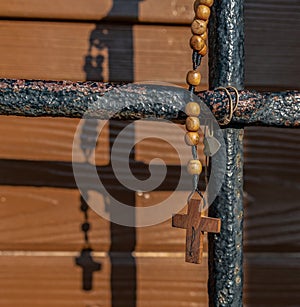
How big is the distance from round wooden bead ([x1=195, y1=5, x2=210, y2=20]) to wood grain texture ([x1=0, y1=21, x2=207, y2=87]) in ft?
0.79

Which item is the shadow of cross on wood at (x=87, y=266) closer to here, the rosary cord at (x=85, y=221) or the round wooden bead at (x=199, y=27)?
the rosary cord at (x=85, y=221)

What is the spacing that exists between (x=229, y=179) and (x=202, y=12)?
0.14m

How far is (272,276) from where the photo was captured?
75cm

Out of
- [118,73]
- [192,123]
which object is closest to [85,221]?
[118,73]

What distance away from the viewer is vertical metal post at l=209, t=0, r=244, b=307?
0.50 m

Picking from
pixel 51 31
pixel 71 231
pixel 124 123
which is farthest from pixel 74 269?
pixel 51 31

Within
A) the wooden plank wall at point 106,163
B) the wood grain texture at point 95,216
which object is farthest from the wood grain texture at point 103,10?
the wood grain texture at point 95,216

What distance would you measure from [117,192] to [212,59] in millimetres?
273

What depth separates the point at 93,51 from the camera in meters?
0.73

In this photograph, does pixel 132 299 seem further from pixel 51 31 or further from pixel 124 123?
pixel 51 31

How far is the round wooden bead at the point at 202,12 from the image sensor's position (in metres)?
0.49

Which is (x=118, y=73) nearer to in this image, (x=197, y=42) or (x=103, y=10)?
(x=103, y=10)

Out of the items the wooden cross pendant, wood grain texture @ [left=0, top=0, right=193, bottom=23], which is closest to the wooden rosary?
the wooden cross pendant

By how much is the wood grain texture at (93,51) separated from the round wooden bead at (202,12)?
9.5 inches
